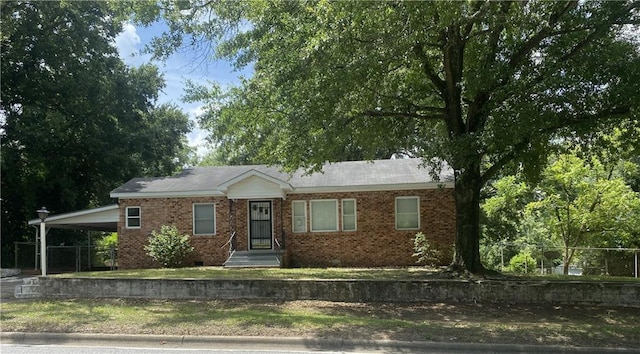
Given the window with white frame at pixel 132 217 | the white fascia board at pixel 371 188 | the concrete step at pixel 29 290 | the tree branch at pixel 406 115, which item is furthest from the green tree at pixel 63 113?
the tree branch at pixel 406 115

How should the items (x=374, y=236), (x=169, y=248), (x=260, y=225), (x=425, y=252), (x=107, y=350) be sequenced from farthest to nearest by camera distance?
(x=260, y=225)
(x=374, y=236)
(x=169, y=248)
(x=425, y=252)
(x=107, y=350)

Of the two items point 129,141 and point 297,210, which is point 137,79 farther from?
point 297,210

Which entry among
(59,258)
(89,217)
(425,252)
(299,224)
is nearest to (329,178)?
(299,224)

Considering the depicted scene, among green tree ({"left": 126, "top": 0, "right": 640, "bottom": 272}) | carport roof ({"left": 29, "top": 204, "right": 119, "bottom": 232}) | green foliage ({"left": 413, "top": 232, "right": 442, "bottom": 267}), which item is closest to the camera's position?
green tree ({"left": 126, "top": 0, "right": 640, "bottom": 272})

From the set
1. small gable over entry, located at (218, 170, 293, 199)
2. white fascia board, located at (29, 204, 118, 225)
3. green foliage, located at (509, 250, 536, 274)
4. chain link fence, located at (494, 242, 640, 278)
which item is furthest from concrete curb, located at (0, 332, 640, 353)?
green foliage, located at (509, 250, 536, 274)

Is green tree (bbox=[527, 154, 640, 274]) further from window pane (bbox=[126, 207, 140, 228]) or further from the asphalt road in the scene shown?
the asphalt road

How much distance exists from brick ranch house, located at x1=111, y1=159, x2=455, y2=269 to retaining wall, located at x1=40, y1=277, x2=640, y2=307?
23.4 feet

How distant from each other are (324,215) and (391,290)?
8.25 m

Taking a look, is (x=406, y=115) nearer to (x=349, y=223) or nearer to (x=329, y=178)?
(x=349, y=223)

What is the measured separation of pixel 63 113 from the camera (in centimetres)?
2720

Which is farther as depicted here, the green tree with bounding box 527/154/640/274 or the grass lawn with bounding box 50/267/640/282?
the green tree with bounding box 527/154/640/274

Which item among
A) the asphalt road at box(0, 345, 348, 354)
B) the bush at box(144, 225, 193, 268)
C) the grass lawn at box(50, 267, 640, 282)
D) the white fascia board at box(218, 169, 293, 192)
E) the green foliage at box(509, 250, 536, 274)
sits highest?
the white fascia board at box(218, 169, 293, 192)

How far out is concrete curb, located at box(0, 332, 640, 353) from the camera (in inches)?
295

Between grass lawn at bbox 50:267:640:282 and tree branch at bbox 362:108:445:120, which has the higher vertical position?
tree branch at bbox 362:108:445:120
